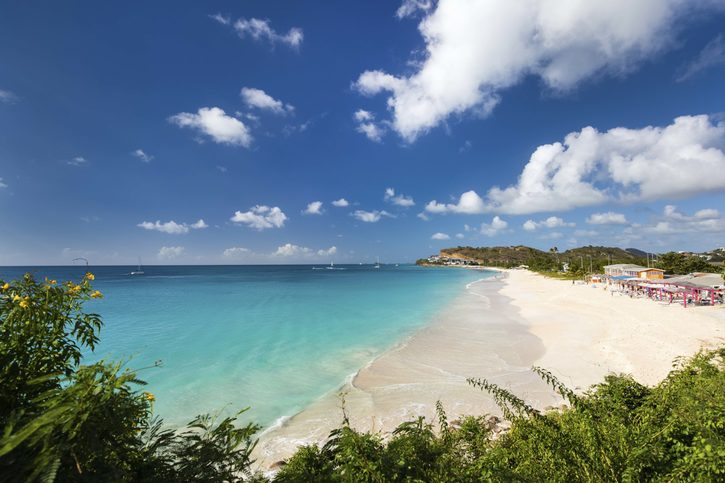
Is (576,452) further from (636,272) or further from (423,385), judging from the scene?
(636,272)

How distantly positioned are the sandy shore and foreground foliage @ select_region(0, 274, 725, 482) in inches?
241

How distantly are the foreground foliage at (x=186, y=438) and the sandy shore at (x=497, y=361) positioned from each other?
613 centimetres

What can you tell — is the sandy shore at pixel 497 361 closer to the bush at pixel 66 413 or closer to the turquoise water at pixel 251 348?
the turquoise water at pixel 251 348

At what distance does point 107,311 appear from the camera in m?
38.2

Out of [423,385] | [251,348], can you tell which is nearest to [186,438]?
[423,385]

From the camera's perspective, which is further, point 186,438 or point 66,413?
point 186,438

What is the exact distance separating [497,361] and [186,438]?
1638 centimetres

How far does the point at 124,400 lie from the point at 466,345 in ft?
64.2

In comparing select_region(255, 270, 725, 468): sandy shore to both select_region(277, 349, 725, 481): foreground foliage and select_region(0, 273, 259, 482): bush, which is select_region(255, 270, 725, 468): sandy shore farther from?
select_region(0, 273, 259, 482): bush

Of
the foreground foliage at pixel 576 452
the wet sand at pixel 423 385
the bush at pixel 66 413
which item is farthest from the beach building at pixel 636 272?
the bush at pixel 66 413

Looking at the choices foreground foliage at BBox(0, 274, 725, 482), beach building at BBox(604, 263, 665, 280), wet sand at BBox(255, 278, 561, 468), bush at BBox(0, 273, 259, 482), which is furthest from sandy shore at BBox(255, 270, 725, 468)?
beach building at BBox(604, 263, 665, 280)

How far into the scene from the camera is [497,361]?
1603 cm

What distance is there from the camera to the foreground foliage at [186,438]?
6.37 ft

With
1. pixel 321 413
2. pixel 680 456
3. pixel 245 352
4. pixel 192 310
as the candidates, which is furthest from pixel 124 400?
pixel 192 310
